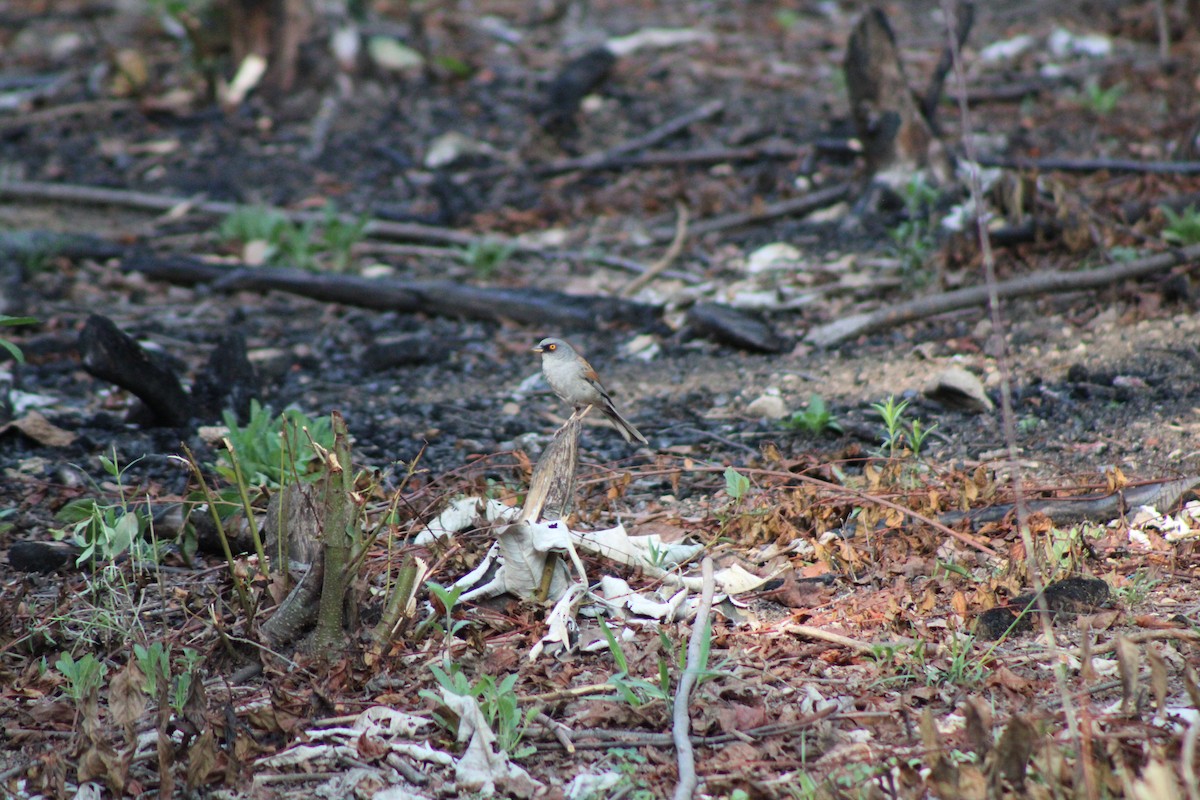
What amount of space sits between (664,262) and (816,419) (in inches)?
104

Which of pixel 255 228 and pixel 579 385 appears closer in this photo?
pixel 579 385

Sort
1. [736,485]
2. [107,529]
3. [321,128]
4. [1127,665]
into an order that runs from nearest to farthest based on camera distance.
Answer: [1127,665]
[107,529]
[736,485]
[321,128]

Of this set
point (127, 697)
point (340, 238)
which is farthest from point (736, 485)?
point (340, 238)

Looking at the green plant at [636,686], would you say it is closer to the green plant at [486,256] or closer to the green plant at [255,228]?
the green plant at [486,256]

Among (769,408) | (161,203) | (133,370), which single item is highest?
(133,370)

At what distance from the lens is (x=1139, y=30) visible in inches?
401

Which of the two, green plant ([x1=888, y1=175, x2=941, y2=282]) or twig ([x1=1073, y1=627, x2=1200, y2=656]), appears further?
green plant ([x1=888, y1=175, x2=941, y2=282])

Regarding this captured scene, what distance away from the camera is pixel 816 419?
4.48m

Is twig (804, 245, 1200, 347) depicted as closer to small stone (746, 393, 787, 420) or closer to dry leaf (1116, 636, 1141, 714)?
small stone (746, 393, 787, 420)

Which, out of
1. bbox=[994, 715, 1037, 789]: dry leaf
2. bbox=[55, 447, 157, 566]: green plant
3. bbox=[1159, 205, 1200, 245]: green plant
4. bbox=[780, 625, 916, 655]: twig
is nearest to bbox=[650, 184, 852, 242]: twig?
bbox=[1159, 205, 1200, 245]: green plant

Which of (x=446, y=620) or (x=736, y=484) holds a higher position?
(x=736, y=484)

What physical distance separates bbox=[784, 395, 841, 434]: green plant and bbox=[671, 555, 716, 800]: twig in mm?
1659

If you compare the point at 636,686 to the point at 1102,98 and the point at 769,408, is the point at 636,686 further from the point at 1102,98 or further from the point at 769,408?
the point at 1102,98

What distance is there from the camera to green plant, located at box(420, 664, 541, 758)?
8.50 ft
